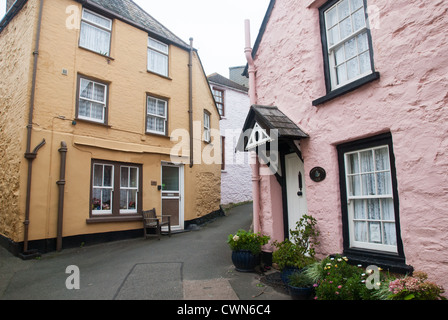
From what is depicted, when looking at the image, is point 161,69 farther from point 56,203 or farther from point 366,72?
point 366,72

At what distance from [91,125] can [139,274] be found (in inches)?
217

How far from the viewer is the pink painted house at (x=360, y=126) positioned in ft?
12.1

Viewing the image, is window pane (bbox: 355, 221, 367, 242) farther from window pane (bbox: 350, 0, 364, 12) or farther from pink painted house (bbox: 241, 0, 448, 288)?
window pane (bbox: 350, 0, 364, 12)

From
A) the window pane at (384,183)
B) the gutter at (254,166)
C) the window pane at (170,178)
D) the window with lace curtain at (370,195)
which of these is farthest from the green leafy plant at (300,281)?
the window pane at (170,178)

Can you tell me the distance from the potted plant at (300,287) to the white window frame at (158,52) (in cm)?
946

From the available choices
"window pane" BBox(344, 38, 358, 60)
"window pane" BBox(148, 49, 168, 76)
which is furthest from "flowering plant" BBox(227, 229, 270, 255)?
"window pane" BBox(148, 49, 168, 76)

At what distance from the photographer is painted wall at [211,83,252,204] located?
17.4 m

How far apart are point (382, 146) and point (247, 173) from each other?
14558 millimetres

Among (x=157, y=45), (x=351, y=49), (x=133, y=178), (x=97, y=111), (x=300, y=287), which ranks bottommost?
(x=300, y=287)

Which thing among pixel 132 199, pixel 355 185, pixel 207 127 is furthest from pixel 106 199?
pixel 355 185

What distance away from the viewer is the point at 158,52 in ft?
38.5

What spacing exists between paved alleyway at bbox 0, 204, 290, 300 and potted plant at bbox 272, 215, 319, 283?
0.48 m

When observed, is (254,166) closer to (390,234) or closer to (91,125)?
(390,234)

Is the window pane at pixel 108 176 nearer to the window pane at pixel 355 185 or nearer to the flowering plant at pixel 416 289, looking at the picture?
the window pane at pixel 355 185
